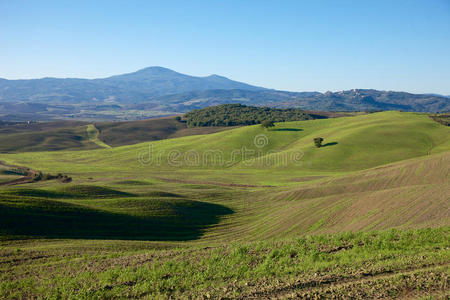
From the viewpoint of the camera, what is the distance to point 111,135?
16875 cm

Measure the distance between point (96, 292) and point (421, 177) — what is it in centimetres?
4819

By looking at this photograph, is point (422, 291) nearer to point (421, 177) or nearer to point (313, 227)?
point (313, 227)

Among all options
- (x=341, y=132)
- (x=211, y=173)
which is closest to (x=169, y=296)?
(x=211, y=173)

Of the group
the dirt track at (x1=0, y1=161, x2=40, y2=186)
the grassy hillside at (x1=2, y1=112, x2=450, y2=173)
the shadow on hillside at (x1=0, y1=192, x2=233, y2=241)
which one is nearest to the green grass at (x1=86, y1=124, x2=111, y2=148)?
the grassy hillside at (x1=2, y1=112, x2=450, y2=173)

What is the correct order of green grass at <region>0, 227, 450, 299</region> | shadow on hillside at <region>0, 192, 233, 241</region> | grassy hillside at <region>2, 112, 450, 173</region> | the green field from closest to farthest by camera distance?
green grass at <region>0, 227, 450, 299</region>
the green field
shadow on hillside at <region>0, 192, 233, 241</region>
grassy hillside at <region>2, 112, 450, 173</region>

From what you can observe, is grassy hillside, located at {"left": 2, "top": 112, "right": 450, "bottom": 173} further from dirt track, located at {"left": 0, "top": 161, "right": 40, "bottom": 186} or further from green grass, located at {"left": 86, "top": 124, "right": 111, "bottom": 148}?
green grass, located at {"left": 86, "top": 124, "right": 111, "bottom": 148}

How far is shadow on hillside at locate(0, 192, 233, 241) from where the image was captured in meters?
29.3

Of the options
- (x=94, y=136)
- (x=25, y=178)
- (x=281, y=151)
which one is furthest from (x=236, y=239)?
(x=94, y=136)

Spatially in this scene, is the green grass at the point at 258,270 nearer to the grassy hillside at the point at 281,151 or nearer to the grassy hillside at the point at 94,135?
the grassy hillside at the point at 281,151

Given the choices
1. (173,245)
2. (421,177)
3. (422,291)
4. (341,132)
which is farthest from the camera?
(341,132)

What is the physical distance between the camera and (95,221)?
1309 inches

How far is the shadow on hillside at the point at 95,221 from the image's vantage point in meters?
29.3

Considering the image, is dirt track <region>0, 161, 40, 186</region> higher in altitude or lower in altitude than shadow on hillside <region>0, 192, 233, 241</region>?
lower

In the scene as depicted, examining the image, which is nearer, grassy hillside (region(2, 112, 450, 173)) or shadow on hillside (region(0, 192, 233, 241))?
shadow on hillside (region(0, 192, 233, 241))
